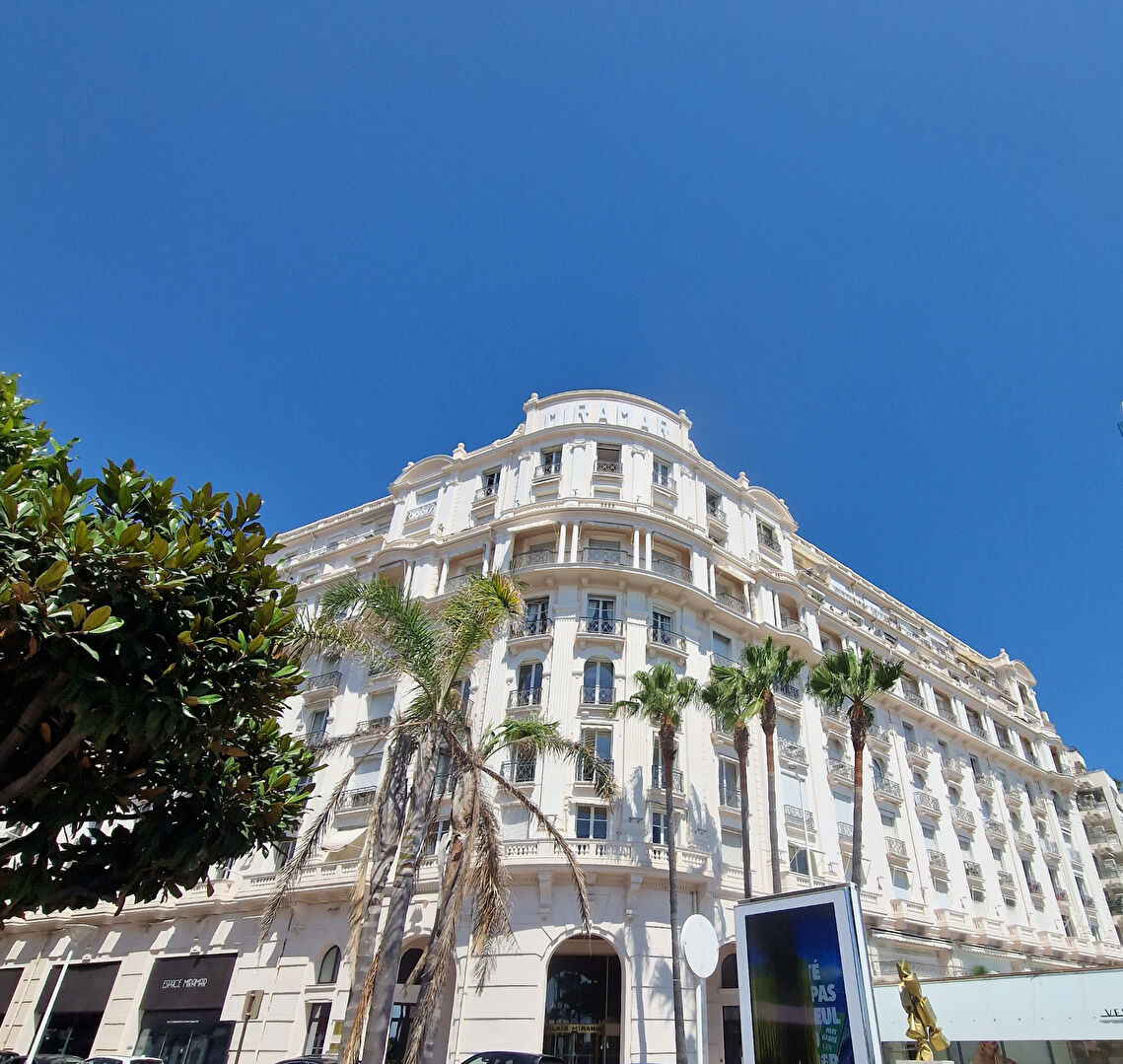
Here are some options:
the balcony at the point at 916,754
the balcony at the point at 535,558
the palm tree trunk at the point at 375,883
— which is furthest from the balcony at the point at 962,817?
the palm tree trunk at the point at 375,883

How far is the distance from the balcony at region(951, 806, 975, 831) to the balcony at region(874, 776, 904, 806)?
486 centimetres

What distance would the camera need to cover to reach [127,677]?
9.29 metres

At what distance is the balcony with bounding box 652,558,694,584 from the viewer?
29.0 meters

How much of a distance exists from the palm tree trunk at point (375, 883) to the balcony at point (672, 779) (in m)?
10.6

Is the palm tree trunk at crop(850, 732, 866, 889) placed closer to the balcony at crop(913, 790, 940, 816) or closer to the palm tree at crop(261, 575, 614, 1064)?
the palm tree at crop(261, 575, 614, 1064)

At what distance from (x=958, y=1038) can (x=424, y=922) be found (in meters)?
14.5

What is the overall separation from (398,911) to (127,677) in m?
7.98

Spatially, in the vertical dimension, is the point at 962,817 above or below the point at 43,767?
above

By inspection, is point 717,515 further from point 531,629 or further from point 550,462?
point 531,629

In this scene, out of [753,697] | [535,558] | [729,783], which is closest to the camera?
[753,697]

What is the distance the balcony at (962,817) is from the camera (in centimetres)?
3691

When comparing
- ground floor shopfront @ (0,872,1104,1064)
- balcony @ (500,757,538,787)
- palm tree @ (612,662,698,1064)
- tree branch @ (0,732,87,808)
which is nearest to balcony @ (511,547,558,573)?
palm tree @ (612,662,698,1064)

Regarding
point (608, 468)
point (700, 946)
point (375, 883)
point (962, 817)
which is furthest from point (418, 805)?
point (962, 817)

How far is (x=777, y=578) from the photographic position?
34.4 metres
